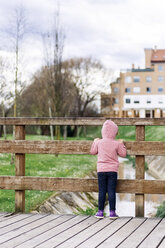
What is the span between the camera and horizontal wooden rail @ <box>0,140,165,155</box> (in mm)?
6328

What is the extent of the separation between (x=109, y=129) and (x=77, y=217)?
1.30 metres

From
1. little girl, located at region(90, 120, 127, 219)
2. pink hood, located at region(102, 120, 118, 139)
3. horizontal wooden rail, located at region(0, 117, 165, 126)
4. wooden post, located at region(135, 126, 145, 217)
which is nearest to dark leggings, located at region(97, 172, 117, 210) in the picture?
little girl, located at region(90, 120, 127, 219)

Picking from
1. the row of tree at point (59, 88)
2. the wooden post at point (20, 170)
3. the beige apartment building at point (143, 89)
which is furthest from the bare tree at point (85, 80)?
the wooden post at point (20, 170)

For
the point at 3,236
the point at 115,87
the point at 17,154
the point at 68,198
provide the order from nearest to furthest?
the point at 3,236, the point at 17,154, the point at 68,198, the point at 115,87

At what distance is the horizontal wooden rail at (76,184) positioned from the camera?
6312mm

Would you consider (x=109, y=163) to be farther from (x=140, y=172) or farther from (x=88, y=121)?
(x=88, y=121)

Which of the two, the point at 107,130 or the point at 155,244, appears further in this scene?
the point at 107,130

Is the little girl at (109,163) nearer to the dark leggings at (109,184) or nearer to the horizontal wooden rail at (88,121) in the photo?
the dark leggings at (109,184)

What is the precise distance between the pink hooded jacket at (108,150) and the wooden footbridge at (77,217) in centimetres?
20

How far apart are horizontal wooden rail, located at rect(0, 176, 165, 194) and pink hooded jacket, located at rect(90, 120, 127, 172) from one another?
1.11 ft

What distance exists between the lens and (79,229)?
18.0 ft

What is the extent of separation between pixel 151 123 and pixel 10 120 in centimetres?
209

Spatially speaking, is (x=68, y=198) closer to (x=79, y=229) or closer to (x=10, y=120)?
(x=10, y=120)

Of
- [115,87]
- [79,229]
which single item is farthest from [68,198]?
[115,87]
